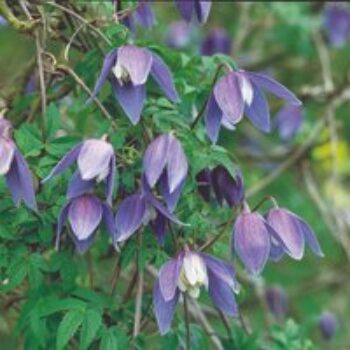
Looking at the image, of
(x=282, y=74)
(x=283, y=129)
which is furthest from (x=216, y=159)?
(x=282, y=74)

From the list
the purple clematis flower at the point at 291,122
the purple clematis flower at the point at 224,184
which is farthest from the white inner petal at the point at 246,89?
the purple clematis flower at the point at 291,122

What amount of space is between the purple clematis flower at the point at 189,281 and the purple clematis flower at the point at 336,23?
1920 mm

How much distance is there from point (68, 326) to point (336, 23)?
2.03 metres

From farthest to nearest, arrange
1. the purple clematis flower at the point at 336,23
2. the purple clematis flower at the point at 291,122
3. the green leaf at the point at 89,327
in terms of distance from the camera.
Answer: the purple clematis flower at the point at 336,23, the purple clematis flower at the point at 291,122, the green leaf at the point at 89,327

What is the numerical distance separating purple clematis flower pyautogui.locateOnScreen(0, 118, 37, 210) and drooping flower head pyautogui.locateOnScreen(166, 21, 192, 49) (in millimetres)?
1962

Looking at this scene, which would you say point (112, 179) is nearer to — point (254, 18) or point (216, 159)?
point (216, 159)

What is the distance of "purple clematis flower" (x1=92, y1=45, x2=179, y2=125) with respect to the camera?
150 centimetres

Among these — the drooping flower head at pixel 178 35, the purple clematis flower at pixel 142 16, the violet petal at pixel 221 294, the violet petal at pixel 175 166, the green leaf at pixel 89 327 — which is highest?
the violet petal at pixel 175 166

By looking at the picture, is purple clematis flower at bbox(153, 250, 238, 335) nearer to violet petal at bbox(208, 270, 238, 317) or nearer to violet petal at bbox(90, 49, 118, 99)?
violet petal at bbox(208, 270, 238, 317)

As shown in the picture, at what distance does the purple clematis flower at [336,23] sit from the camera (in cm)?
337

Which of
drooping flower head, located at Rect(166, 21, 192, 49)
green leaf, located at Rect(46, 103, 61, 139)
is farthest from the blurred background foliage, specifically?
drooping flower head, located at Rect(166, 21, 192, 49)

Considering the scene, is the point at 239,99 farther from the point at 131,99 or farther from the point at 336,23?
the point at 336,23

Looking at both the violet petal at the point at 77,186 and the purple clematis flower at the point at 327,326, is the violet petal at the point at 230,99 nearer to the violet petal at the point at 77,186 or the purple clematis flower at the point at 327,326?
the violet petal at the point at 77,186

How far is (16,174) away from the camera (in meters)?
1.46
